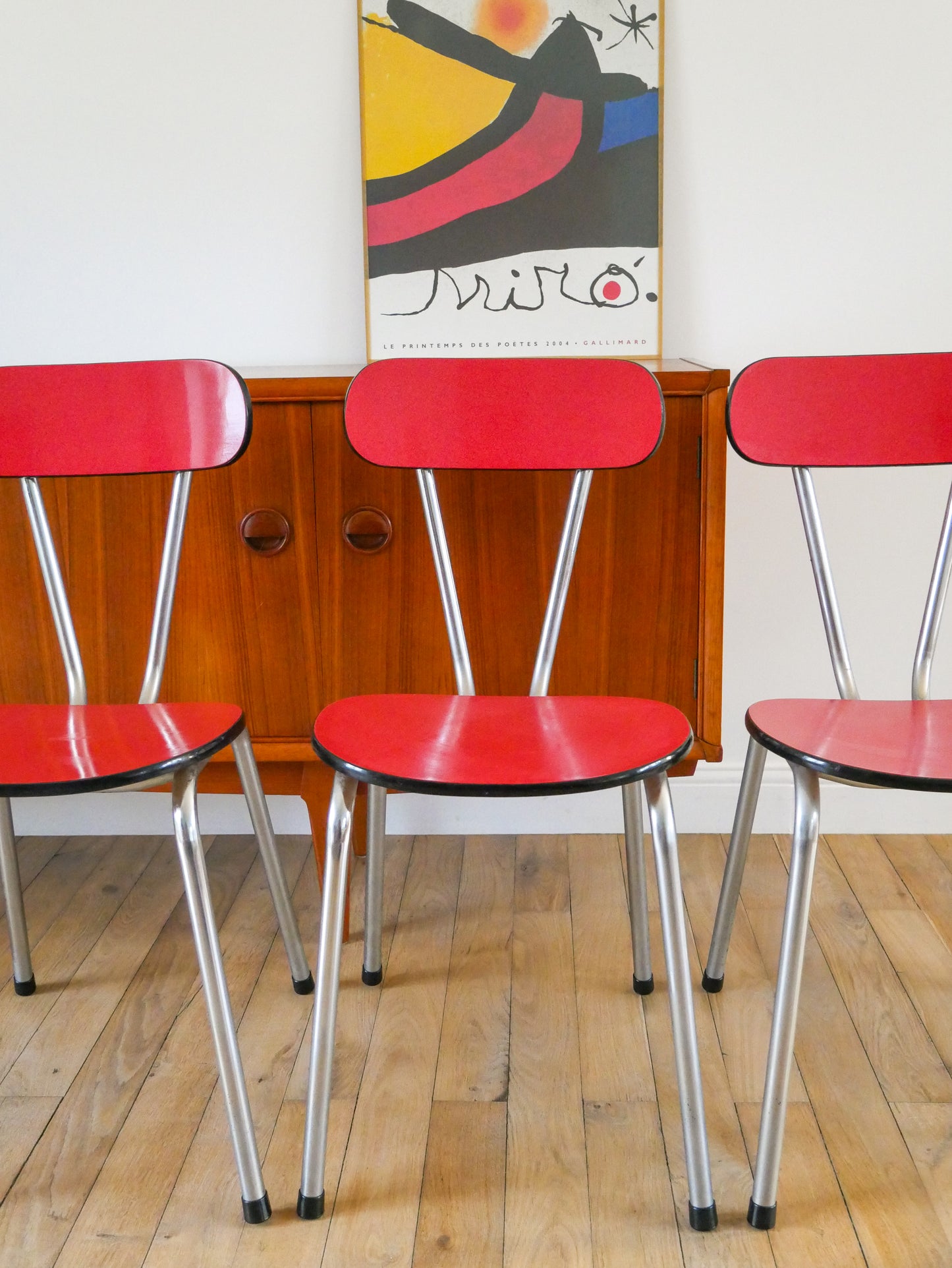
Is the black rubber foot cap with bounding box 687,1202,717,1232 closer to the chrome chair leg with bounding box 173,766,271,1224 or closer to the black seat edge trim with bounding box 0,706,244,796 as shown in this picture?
the chrome chair leg with bounding box 173,766,271,1224

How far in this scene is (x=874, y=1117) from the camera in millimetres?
1237

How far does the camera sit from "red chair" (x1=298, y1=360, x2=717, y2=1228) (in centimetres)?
106

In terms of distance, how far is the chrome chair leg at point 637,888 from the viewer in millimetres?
1407

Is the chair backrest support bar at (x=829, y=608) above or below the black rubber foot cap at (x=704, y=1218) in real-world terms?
above

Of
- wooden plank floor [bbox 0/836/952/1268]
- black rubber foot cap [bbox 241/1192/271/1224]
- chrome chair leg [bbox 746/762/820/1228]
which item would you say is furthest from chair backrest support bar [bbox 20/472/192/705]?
chrome chair leg [bbox 746/762/820/1228]

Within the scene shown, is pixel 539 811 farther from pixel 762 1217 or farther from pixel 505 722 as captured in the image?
pixel 762 1217

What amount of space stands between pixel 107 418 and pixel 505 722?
696 millimetres

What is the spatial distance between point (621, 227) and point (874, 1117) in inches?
56.7

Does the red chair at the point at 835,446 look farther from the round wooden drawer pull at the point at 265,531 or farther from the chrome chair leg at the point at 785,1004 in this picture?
the round wooden drawer pull at the point at 265,531

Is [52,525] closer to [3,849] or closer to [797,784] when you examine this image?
[3,849]

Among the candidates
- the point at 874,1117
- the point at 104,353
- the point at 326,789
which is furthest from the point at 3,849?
the point at 874,1117

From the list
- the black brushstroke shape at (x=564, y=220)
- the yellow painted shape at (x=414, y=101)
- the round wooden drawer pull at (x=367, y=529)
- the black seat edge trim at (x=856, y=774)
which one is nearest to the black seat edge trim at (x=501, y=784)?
the black seat edge trim at (x=856, y=774)

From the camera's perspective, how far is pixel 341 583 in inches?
64.6

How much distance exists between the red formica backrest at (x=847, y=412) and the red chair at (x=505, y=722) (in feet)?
0.48
